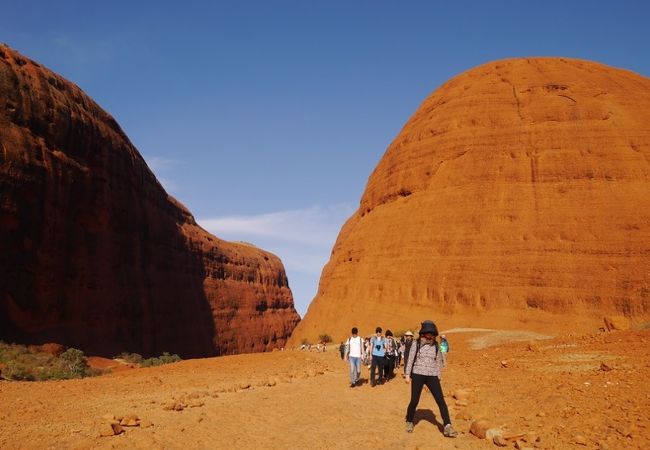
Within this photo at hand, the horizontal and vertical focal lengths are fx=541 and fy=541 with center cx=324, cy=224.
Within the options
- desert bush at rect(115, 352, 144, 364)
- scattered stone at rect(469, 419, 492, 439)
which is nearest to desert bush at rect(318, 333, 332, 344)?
desert bush at rect(115, 352, 144, 364)

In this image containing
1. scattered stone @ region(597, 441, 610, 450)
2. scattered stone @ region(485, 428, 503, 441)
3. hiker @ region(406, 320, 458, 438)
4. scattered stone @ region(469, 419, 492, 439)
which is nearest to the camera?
scattered stone @ region(597, 441, 610, 450)

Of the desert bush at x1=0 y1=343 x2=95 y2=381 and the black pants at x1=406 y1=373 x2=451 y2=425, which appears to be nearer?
the black pants at x1=406 y1=373 x2=451 y2=425

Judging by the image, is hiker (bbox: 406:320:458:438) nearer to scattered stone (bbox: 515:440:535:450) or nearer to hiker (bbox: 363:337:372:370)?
scattered stone (bbox: 515:440:535:450)

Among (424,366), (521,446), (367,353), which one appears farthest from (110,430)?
(367,353)

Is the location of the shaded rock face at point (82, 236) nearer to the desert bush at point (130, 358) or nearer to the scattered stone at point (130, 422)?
the desert bush at point (130, 358)

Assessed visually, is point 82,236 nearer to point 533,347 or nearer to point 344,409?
point 533,347

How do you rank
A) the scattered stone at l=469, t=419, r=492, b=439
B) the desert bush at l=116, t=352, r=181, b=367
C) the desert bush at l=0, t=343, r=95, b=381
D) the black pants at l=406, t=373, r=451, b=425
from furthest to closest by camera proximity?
1. the desert bush at l=116, t=352, r=181, b=367
2. the desert bush at l=0, t=343, r=95, b=381
3. the black pants at l=406, t=373, r=451, b=425
4. the scattered stone at l=469, t=419, r=492, b=439

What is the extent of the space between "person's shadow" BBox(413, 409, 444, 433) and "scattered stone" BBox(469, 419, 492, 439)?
1.71ft

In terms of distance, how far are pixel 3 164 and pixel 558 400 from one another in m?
28.1

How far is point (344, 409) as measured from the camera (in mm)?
9812

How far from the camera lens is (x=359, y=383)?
13.9 m

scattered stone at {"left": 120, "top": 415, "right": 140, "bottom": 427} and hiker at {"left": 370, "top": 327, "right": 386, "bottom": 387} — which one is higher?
hiker at {"left": 370, "top": 327, "right": 386, "bottom": 387}

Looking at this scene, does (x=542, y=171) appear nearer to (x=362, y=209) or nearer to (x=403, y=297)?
(x=403, y=297)

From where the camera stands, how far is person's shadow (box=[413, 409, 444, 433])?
8.58 m
